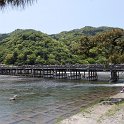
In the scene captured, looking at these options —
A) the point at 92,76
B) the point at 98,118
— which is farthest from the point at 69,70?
the point at 98,118

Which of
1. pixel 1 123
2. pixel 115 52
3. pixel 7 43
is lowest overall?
pixel 1 123

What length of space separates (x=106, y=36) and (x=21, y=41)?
109858mm

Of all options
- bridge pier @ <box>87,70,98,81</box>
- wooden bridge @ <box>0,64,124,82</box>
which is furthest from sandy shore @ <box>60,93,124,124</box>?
bridge pier @ <box>87,70,98,81</box>

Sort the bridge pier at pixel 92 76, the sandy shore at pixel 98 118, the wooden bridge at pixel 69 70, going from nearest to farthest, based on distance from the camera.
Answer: the sandy shore at pixel 98 118, the wooden bridge at pixel 69 70, the bridge pier at pixel 92 76

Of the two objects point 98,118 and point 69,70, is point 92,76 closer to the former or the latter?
point 69,70

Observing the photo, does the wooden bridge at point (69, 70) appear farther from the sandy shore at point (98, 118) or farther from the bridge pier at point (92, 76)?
the sandy shore at point (98, 118)

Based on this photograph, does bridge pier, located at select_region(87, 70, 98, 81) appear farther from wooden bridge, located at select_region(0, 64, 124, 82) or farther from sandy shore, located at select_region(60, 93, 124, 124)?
sandy shore, located at select_region(60, 93, 124, 124)

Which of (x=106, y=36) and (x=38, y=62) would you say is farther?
(x=38, y=62)

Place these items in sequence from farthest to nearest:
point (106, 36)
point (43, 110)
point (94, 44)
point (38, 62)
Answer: point (38, 62), point (94, 44), point (106, 36), point (43, 110)

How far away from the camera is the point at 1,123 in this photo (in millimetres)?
21609

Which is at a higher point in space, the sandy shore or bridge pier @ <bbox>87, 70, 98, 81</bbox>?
bridge pier @ <bbox>87, 70, 98, 81</bbox>

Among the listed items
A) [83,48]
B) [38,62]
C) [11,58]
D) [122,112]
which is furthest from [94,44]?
[11,58]

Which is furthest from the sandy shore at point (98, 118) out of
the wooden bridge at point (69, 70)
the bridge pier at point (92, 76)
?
the bridge pier at point (92, 76)

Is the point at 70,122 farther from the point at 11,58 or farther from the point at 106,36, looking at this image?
the point at 11,58
